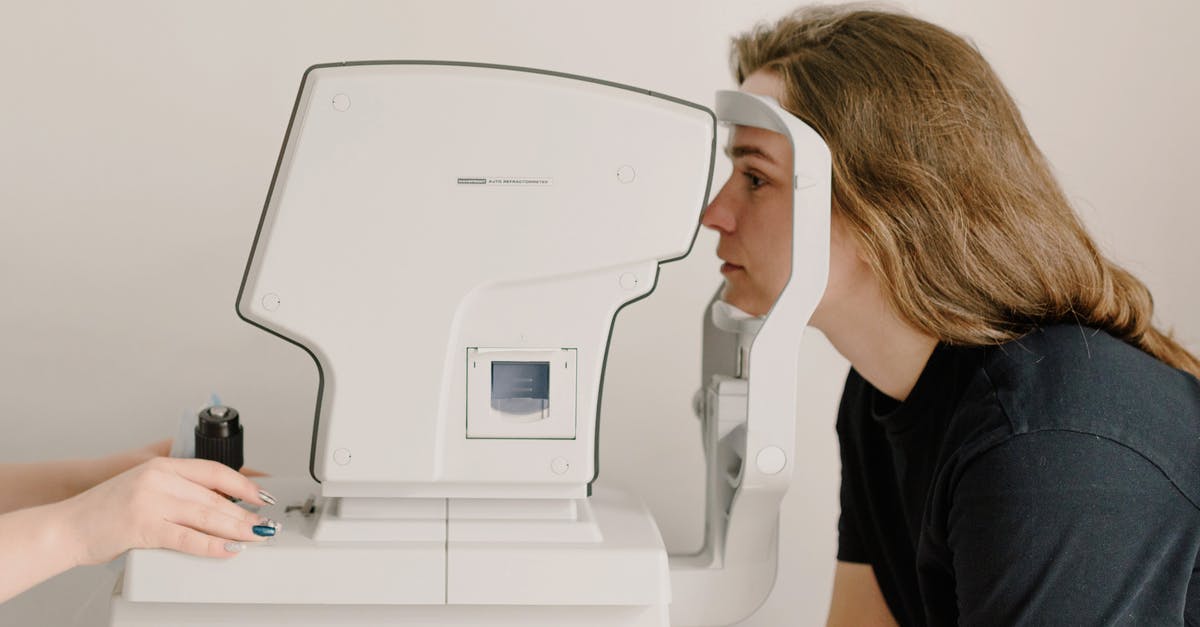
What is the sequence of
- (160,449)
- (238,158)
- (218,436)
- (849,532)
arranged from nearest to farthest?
1. (218,436)
2. (160,449)
3. (849,532)
4. (238,158)

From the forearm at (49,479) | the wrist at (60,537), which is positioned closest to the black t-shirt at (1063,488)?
the wrist at (60,537)

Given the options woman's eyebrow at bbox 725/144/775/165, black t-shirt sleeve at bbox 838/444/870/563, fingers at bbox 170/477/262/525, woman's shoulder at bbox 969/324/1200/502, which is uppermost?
woman's eyebrow at bbox 725/144/775/165

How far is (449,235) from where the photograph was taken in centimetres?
87

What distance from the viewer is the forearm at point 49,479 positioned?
3.74 ft

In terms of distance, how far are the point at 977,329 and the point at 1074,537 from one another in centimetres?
24

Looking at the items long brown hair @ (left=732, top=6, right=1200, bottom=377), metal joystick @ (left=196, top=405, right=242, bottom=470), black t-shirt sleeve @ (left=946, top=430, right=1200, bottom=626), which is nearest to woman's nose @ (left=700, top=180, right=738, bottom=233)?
long brown hair @ (left=732, top=6, right=1200, bottom=377)

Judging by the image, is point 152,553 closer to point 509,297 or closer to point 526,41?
point 509,297

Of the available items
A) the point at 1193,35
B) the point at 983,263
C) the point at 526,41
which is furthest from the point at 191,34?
the point at 1193,35

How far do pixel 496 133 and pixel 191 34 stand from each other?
835 mm

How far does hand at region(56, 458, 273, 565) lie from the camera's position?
33.9 inches

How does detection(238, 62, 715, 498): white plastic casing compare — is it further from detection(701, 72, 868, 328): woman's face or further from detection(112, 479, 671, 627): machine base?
detection(701, 72, 868, 328): woman's face

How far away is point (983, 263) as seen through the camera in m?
Result: 1.07

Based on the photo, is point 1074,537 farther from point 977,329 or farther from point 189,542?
point 189,542

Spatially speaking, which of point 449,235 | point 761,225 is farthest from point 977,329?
point 449,235
